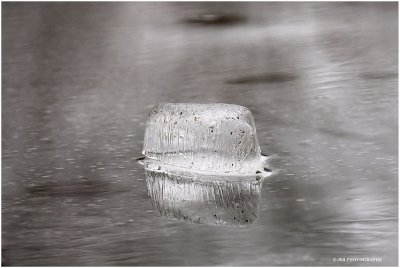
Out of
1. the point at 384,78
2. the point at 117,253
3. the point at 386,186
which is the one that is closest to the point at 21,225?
the point at 117,253

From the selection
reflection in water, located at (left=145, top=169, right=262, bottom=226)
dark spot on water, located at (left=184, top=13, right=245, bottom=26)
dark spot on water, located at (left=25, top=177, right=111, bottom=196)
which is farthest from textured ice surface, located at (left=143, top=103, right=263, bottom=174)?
dark spot on water, located at (left=184, top=13, right=245, bottom=26)

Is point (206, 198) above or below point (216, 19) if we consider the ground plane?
below

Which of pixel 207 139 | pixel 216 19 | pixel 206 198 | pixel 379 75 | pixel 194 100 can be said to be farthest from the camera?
pixel 216 19

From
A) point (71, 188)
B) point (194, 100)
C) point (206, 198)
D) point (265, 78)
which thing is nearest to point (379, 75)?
point (265, 78)

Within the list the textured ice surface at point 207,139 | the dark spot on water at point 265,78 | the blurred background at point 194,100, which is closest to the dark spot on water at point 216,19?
the blurred background at point 194,100

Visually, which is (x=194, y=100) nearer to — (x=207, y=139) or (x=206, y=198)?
(x=207, y=139)

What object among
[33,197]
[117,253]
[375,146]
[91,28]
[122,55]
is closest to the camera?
[117,253]

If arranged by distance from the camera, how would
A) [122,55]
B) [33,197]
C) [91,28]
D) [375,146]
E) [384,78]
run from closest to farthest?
[33,197] → [375,146] → [384,78] → [122,55] → [91,28]

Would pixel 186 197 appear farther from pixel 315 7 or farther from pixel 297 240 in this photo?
pixel 315 7
